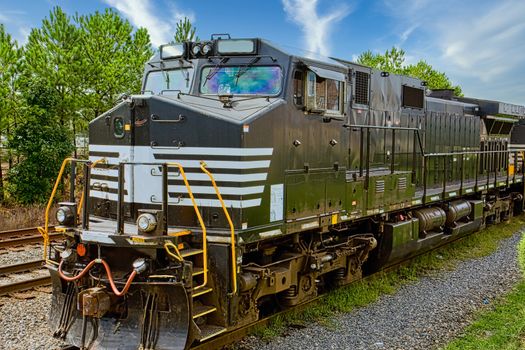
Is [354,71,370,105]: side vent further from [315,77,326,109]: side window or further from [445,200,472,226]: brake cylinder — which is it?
[445,200,472,226]: brake cylinder

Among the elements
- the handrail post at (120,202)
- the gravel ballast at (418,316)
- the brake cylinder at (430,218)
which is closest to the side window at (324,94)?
the handrail post at (120,202)

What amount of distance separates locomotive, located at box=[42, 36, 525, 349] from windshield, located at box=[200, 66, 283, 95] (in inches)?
0.5

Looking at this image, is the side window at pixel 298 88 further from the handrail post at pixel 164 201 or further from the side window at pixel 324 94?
the handrail post at pixel 164 201

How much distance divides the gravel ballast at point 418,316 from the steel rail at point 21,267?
15.3 ft

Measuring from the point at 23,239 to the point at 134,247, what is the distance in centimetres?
699

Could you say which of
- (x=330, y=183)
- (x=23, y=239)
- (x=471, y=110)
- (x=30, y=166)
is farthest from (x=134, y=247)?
(x=30, y=166)

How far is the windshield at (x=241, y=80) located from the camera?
5.89m

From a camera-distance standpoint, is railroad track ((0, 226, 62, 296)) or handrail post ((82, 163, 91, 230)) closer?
handrail post ((82, 163, 91, 230))

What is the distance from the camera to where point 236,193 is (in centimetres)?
516

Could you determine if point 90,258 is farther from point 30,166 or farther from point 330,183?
point 30,166

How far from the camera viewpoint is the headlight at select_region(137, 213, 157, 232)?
4.67 m

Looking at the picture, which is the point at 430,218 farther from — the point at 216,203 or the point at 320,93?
the point at 216,203

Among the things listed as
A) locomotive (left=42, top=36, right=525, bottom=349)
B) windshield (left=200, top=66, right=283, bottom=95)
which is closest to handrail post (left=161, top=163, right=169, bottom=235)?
locomotive (left=42, top=36, right=525, bottom=349)

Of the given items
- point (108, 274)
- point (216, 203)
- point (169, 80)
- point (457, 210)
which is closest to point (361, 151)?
point (169, 80)
